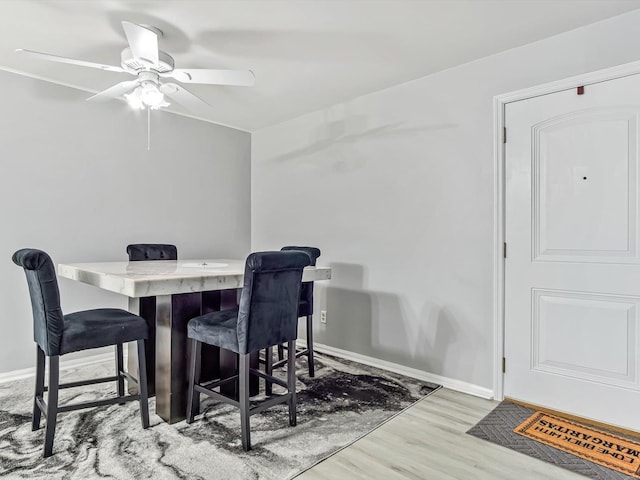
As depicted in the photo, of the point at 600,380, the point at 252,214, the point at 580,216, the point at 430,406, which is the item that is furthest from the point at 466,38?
the point at 252,214

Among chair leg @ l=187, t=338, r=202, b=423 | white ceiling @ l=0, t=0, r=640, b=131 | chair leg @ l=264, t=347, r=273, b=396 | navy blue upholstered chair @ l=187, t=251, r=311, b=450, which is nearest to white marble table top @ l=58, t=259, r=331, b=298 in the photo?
navy blue upholstered chair @ l=187, t=251, r=311, b=450

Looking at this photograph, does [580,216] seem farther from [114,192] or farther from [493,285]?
[114,192]

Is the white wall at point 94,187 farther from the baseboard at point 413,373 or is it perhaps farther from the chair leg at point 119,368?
the baseboard at point 413,373

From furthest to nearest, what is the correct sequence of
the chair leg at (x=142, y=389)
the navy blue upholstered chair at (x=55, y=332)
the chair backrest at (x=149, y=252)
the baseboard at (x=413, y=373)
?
the chair backrest at (x=149, y=252)
the baseboard at (x=413, y=373)
the chair leg at (x=142, y=389)
the navy blue upholstered chair at (x=55, y=332)

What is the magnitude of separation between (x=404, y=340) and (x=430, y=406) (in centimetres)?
69

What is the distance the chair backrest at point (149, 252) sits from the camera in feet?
10.7

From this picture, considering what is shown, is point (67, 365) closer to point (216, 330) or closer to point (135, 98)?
point (216, 330)

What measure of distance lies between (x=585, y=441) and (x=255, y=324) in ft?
6.24

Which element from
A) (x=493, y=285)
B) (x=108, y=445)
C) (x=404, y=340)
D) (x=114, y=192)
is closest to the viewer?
(x=108, y=445)

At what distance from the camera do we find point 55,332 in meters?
1.96

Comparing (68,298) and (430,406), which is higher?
(68,298)

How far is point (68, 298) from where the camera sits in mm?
3402

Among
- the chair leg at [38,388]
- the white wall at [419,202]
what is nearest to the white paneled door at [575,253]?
the white wall at [419,202]

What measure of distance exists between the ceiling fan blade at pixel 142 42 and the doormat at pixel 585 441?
9.67 feet
